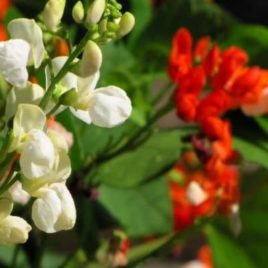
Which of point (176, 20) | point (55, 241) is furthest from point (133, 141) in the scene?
point (55, 241)

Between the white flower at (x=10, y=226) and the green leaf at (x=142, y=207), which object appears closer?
the white flower at (x=10, y=226)

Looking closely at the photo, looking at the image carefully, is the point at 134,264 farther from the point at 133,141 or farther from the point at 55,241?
the point at 55,241

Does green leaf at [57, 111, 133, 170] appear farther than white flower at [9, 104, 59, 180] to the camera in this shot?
Yes

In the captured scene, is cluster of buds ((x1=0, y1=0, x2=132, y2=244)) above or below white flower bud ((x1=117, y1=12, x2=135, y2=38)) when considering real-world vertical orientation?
below

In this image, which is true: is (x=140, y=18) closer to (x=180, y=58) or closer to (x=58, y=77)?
(x=180, y=58)

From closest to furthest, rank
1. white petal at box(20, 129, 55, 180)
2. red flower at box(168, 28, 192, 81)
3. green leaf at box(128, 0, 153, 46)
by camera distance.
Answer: white petal at box(20, 129, 55, 180), red flower at box(168, 28, 192, 81), green leaf at box(128, 0, 153, 46)

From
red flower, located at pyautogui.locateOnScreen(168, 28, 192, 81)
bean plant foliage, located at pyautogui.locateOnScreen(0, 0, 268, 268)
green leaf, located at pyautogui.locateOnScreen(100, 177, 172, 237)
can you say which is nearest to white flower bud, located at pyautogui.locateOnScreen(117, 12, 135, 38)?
bean plant foliage, located at pyautogui.locateOnScreen(0, 0, 268, 268)

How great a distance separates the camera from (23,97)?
0.35 metres

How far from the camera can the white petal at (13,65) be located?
1.05 ft

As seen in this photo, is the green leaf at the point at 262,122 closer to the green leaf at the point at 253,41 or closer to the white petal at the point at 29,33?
the green leaf at the point at 253,41

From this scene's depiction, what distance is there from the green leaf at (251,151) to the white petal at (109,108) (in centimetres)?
20

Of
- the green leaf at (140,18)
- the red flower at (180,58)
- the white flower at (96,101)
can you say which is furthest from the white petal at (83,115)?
the green leaf at (140,18)

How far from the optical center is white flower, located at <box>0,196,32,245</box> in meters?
0.35

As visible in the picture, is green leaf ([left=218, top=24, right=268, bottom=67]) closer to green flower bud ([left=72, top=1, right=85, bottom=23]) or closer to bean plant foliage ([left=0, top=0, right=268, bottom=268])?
bean plant foliage ([left=0, top=0, right=268, bottom=268])
